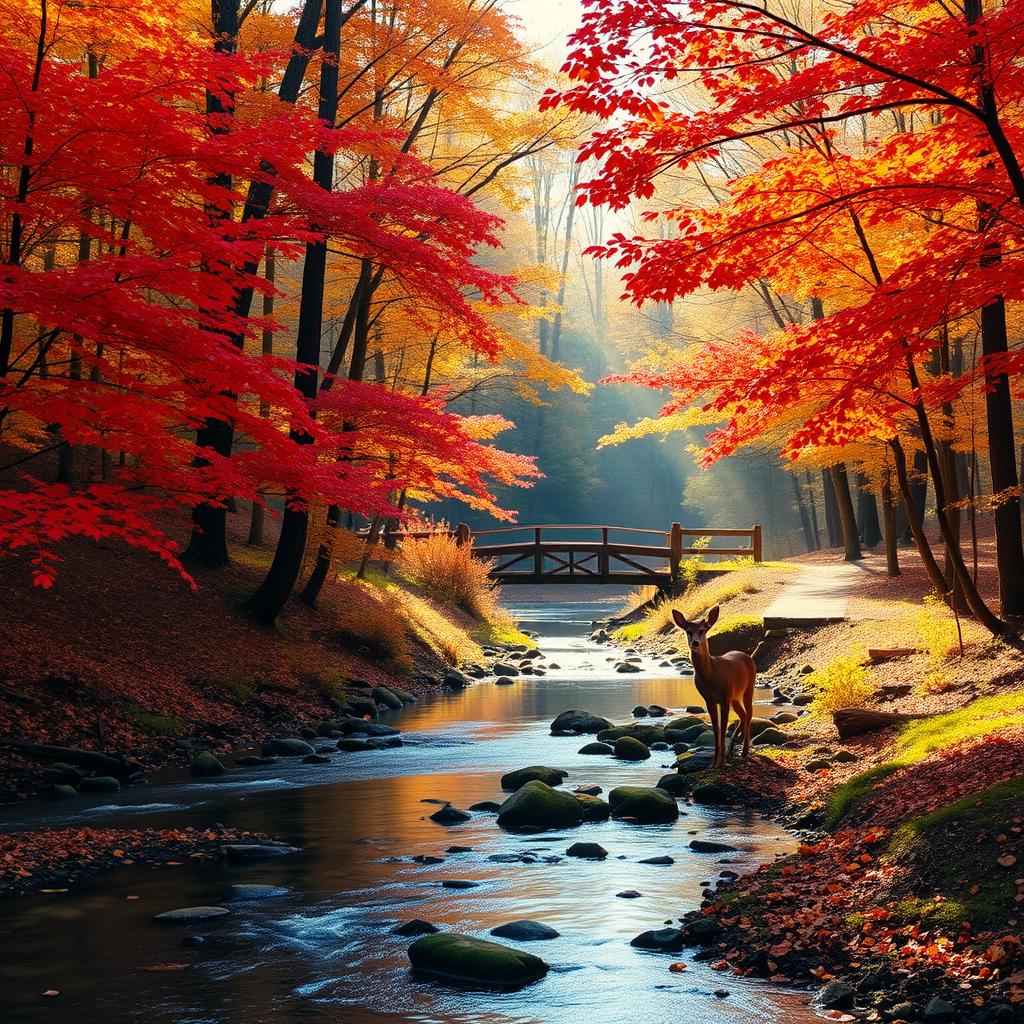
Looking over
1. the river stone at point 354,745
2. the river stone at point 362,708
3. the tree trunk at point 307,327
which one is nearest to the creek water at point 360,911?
the river stone at point 354,745

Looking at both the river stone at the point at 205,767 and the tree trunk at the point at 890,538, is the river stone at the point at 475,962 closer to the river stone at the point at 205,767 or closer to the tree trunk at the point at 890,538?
the river stone at the point at 205,767

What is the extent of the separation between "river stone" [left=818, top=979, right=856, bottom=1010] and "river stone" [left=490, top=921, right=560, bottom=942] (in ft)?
4.84

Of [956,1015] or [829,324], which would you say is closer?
[956,1015]

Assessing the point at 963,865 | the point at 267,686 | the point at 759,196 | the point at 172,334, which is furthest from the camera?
the point at 267,686

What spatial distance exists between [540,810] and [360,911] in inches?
92.3

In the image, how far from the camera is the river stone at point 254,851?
7.31 m

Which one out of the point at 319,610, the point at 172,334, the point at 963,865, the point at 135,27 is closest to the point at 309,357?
the point at 319,610

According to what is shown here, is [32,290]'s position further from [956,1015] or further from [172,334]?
[956,1015]

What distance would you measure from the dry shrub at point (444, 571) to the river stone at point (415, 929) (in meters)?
16.6

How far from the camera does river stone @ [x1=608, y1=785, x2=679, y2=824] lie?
27.2 ft

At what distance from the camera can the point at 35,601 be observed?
1219 centimetres

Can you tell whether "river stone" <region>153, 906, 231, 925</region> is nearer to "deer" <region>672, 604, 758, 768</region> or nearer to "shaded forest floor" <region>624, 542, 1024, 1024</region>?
"shaded forest floor" <region>624, 542, 1024, 1024</region>

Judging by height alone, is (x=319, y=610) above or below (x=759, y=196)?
below

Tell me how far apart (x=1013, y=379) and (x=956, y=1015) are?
8635 mm
